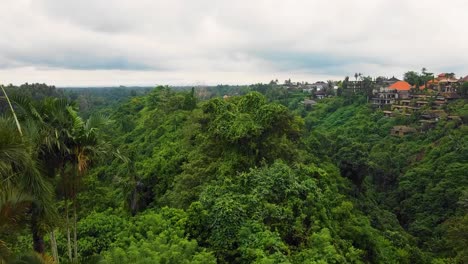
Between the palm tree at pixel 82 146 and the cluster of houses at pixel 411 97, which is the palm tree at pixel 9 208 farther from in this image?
the cluster of houses at pixel 411 97

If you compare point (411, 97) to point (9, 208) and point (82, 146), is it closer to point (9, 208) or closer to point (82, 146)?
point (82, 146)

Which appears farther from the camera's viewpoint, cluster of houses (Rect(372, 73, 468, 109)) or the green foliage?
cluster of houses (Rect(372, 73, 468, 109))

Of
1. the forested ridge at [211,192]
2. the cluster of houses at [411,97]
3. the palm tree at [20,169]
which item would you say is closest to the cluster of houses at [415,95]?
the cluster of houses at [411,97]

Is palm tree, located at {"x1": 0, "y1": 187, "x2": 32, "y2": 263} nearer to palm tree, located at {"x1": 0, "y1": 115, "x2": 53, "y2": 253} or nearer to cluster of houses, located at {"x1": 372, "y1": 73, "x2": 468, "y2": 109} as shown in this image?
palm tree, located at {"x1": 0, "y1": 115, "x2": 53, "y2": 253}

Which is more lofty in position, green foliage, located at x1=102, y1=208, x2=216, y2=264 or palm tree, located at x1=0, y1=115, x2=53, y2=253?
palm tree, located at x1=0, y1=115, x2=53, y2=253

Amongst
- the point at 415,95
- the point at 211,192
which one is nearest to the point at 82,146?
the point at 211,192

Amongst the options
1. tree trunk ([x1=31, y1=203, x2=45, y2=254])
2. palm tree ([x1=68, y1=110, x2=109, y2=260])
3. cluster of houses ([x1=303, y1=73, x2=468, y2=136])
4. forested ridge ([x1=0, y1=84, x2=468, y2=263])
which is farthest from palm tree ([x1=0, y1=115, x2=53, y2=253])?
cluster of houses ([x1=303, y1=73, x2=468, y2=136])

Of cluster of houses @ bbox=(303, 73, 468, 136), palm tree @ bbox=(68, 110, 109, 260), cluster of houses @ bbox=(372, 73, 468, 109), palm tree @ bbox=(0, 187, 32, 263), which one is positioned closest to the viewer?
palm tree @ bbox=(0, 187, 32, 263)

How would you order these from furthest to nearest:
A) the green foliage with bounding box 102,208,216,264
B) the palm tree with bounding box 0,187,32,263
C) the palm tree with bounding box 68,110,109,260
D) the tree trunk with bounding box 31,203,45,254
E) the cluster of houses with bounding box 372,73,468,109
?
the cluster of houses with bounding box 372,73,468,109 < the green foliage with bounding box 102,208,216,264 < the palm tree with bounding box 68,110,109,260 < the tree trunk with bounding box 31,203,45,254 < the palm tree with bounding box 0,187,32,263

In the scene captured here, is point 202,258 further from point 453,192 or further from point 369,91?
point 369,91
